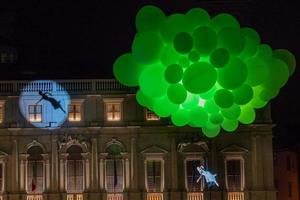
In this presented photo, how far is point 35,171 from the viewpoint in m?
49.1

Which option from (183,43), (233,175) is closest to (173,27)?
(183,43)

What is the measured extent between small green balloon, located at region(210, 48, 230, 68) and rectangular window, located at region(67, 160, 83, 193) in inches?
1133

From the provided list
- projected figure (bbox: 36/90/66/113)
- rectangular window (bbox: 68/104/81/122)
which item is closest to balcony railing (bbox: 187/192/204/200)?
rectangular window (bbox: 68/104/81/122)

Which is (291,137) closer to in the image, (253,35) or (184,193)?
(184,193)

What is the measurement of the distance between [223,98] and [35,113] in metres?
29.2

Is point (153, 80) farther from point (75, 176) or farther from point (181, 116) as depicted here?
point (75, 176)

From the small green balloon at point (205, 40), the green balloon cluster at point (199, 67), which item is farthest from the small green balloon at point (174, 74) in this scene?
the small green balloon at point (205, 40)

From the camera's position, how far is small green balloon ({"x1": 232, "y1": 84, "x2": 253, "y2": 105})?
73.5 ft

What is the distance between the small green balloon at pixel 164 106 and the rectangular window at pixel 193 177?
87.1 ft

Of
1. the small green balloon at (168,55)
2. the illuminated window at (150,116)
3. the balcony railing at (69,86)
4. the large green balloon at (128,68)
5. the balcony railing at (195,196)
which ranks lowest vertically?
the balcony railing at (195,196)

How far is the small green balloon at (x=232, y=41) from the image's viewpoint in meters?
21.9

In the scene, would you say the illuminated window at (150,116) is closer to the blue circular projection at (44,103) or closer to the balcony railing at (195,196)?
the blue circular projection at (44,103)

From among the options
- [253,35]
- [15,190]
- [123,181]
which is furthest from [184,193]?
[253,35]

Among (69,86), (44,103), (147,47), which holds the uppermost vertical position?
(69,86)
